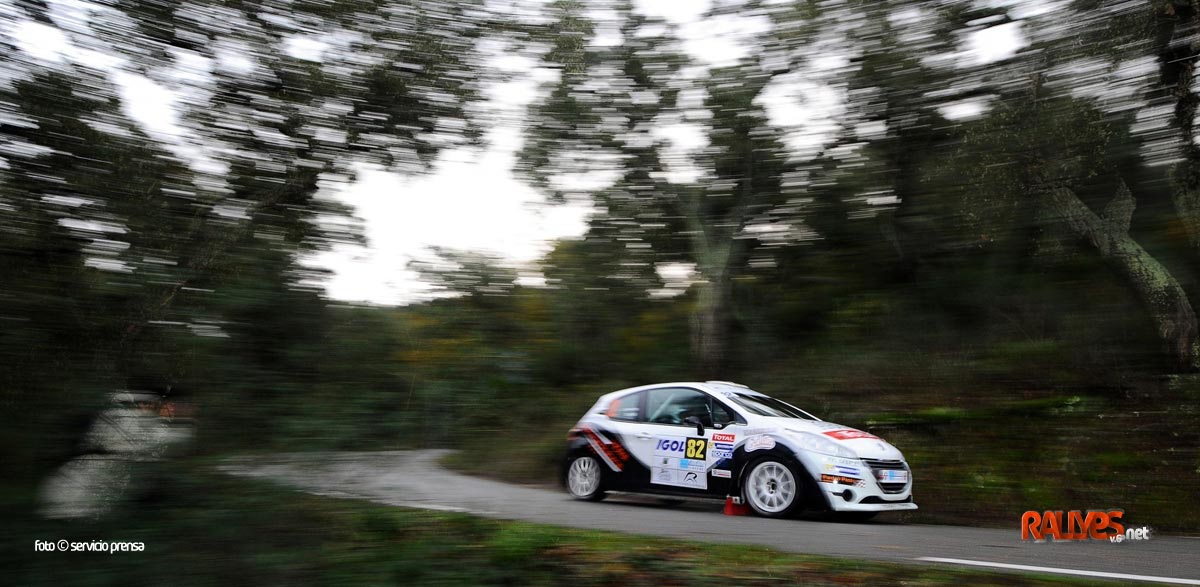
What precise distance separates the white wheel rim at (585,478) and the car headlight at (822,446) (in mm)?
2831

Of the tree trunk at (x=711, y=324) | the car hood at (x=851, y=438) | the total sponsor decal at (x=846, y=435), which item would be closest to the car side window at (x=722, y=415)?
the car hood at (x=851, y=438)

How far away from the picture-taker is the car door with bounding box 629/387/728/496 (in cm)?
962

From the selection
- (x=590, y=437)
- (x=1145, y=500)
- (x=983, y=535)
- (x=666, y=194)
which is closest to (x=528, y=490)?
(x=666, y=194)

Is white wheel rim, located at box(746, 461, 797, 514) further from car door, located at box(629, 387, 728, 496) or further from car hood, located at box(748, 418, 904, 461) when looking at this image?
car hood, located at box(748, 418, 904, 461)

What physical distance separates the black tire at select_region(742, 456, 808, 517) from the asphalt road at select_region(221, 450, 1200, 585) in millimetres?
185

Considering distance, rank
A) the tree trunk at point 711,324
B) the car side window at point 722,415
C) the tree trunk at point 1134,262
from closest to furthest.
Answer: the tree trunk at point 1134,262 < the tree trunk at point 711,324 < the car side window at point 722,415

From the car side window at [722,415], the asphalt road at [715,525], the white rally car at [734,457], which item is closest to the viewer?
the asphalt road at [715,525]

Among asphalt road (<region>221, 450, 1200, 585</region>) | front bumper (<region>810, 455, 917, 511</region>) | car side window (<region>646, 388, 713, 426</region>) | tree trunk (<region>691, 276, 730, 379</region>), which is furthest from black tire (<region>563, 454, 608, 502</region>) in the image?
tree trunk (<region>691, 276, 730, 379</region>)

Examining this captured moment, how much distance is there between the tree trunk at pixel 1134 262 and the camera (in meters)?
4.38

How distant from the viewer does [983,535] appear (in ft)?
26.6

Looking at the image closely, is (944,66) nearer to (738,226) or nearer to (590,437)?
(738,226)

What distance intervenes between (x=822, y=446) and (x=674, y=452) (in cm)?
195

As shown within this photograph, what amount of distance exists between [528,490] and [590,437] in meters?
3.55

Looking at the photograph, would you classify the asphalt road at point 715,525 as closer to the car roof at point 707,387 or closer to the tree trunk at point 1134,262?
the car roof at point 707,387
